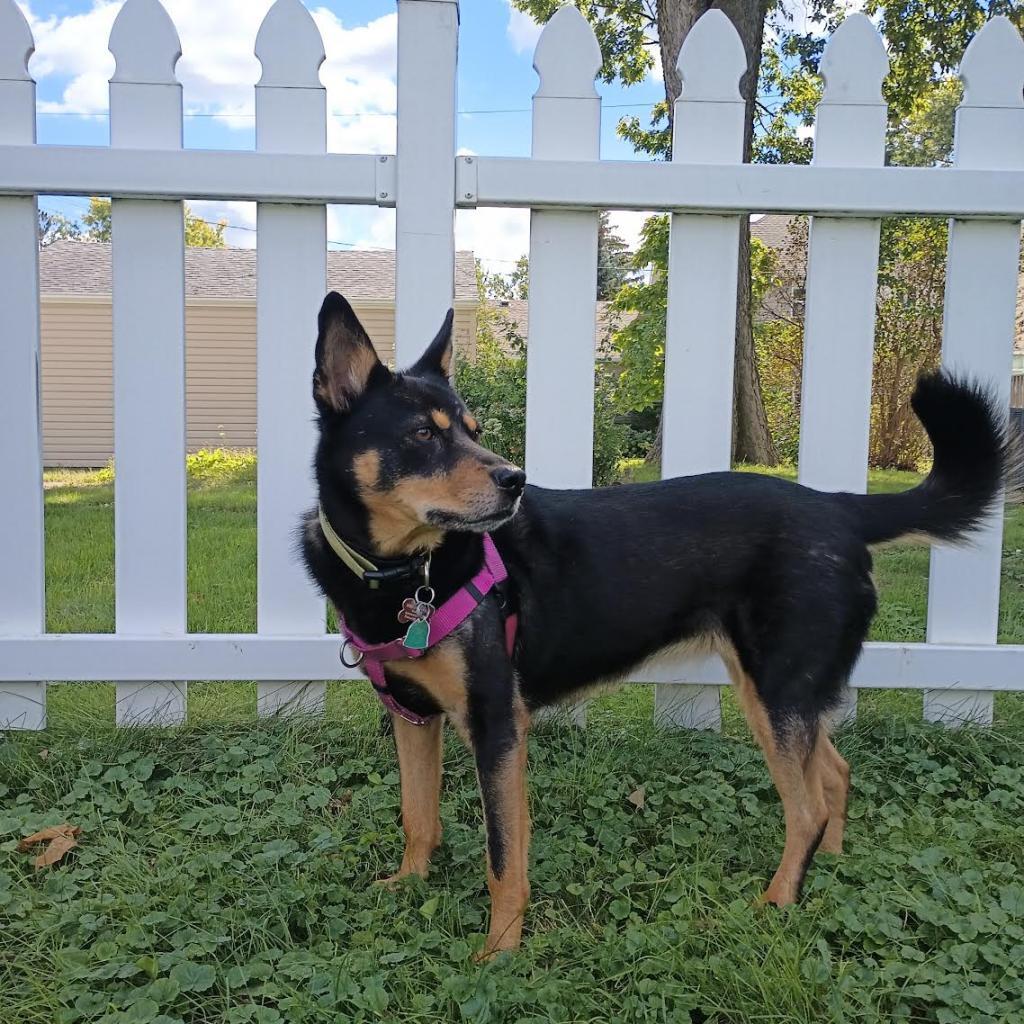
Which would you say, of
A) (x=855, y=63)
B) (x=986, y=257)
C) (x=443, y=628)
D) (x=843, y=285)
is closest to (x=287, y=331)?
(x=443, y=628)

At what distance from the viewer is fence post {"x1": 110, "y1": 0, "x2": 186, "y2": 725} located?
9.92 feet

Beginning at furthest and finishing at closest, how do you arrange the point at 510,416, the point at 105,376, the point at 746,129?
the point at 105,376 < the point at 746,129 < the point at 510,416

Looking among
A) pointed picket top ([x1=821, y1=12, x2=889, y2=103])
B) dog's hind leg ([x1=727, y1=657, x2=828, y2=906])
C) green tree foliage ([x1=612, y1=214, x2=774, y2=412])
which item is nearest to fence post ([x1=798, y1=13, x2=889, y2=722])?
pointed picket top ([x1=821, y1=12, x2=889, y2=103])

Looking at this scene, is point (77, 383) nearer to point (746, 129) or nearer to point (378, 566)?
point (746, 129)

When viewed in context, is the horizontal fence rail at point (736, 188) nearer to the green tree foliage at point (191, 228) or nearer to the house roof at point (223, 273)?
the house roof at point (223, 273)

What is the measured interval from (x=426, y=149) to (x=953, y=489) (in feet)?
6.60

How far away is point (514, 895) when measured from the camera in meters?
2.20

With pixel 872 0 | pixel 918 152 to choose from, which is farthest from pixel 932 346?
pixel 918 152

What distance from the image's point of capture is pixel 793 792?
2.41 m

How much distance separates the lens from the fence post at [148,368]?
302 centimetres

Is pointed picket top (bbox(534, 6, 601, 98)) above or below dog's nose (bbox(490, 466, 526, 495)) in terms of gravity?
above

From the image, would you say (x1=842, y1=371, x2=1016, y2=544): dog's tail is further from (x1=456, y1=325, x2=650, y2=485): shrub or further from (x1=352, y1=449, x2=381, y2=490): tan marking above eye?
(x1=456, y1=325, x2=650, y2=485): shrub

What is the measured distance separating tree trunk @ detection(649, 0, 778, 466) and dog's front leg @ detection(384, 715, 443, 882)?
5.19m

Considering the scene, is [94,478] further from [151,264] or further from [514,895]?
[514,895]
